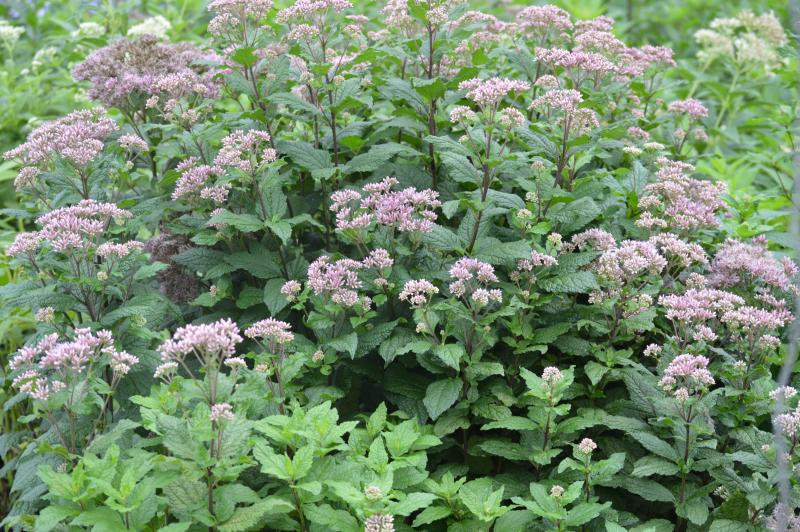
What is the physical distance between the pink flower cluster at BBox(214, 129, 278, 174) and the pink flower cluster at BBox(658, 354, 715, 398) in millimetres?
1681

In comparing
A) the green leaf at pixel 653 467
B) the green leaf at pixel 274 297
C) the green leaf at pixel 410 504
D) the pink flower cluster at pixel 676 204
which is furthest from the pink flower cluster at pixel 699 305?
the green leaf at pixel 274 297

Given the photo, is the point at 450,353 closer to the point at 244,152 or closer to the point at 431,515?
the point at 431,515

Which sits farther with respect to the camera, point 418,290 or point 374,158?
Answer: point 374,158

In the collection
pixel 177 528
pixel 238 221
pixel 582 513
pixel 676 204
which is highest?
pixel 238 221

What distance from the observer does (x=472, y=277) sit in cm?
299

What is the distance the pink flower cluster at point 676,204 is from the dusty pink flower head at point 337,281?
1.24 m

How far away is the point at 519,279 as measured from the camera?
3.15 meters

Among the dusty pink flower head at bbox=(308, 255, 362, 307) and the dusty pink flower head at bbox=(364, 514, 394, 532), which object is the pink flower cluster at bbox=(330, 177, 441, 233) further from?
Answer: the dusty pink flower head at bbox=(364, 514, 394, 532)

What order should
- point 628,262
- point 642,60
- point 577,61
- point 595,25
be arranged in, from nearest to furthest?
point 628,262 < point 577,61 < point 595,25 < point 642,60

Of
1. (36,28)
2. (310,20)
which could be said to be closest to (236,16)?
(310,20)

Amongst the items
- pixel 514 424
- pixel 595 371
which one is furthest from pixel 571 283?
pixel 514 424

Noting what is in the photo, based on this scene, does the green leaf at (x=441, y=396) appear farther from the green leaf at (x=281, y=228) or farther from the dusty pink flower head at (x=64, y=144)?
the dusty pink flower head at (x=64, y=144)

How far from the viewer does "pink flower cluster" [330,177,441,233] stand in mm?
3012

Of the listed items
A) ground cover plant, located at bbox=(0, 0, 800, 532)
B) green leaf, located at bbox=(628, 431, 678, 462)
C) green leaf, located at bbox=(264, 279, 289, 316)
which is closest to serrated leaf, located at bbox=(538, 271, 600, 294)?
ground cover plant, located at bbox=(0, 0, 800, 532)
